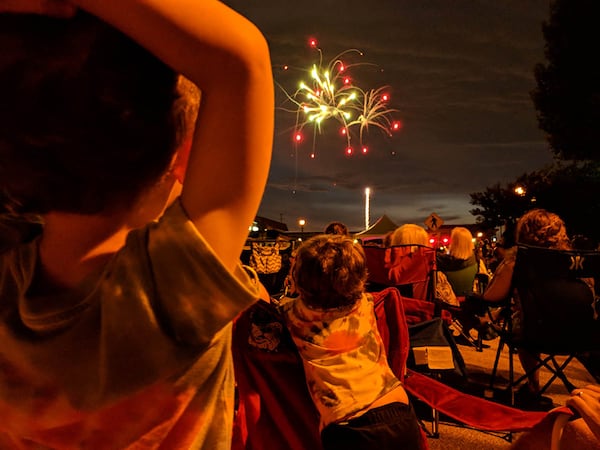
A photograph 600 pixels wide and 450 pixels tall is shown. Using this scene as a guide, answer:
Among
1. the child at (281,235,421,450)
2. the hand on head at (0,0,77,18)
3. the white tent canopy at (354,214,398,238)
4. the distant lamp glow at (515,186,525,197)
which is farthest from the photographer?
the distant lamp glow at (515,186,525,197)

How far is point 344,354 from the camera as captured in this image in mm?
2297

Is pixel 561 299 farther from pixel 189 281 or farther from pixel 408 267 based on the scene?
pixel 189 281

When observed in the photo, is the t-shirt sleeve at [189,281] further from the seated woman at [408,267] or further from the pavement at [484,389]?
the seated woman at [408,267]

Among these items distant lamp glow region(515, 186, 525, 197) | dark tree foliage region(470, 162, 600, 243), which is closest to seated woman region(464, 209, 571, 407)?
dark tree foliage region(470, 162, 600, 243)

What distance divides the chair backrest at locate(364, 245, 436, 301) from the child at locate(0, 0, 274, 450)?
12.9ft

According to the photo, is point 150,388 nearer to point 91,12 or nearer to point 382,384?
point 91,12

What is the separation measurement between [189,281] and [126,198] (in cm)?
17

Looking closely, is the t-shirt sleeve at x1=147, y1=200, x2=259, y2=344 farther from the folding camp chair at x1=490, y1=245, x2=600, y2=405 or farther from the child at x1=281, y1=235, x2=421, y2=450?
the folding camp chair at x1=490, y1=245, x2=600, y2=405

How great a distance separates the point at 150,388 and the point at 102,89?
0.37 metres

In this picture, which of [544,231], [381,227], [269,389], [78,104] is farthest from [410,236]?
[381,227]

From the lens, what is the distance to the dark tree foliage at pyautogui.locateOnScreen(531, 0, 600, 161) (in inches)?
586

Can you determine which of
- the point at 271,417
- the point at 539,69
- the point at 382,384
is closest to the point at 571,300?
the point at 382,384

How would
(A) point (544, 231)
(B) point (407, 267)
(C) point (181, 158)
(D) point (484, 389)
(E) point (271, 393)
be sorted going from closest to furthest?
1. (C) point (181, 158)
2. (E) point (271, 393)
3. (A) point (544, 231)
4. (B) point (407, 267)
5. (D) point (484, 389)

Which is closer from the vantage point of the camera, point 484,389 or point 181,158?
point 181,158
